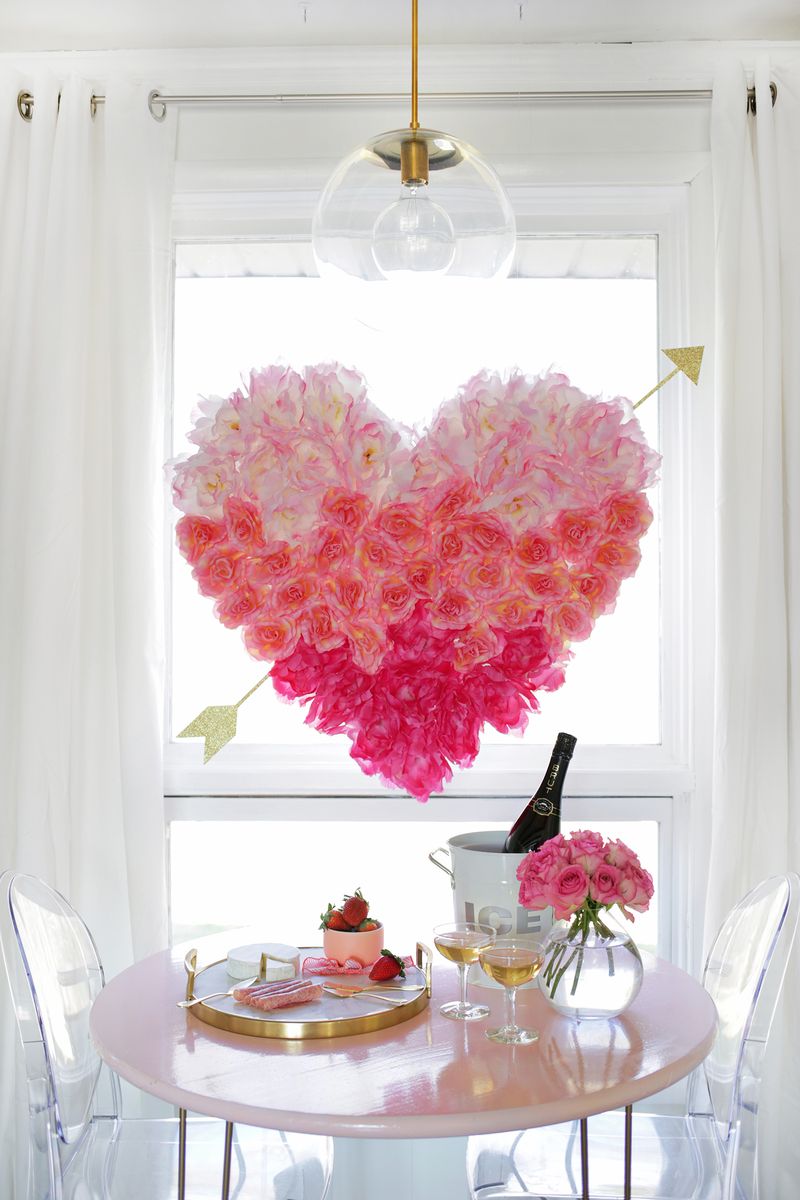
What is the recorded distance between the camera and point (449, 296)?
145 cm

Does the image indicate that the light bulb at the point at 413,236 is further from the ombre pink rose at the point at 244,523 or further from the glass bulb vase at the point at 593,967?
the glass bulb vase at the point at 593,967

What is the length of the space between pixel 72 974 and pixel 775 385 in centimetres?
180

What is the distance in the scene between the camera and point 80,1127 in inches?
66.8

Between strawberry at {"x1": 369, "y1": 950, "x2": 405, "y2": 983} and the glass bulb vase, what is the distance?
0.26m

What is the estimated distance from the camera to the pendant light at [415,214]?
1.38 m

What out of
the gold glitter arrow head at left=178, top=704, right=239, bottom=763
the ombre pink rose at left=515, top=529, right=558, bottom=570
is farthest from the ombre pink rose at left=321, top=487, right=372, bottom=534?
the gold glitter arrow head at left=178, top=704, right=239, bottom=763

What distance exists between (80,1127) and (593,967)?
2.89ft

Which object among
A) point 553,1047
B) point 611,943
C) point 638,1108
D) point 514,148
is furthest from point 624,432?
point 638,1108

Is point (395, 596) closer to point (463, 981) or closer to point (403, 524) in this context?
point (403, 524)

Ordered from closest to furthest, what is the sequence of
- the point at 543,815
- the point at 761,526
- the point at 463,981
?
the point at 463,981 < the point at 543,815 < the point at 761,526

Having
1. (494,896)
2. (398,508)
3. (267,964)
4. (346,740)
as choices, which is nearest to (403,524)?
(398,508)

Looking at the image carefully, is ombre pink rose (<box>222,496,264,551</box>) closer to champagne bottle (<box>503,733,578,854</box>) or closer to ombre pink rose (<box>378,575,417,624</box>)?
ombre pink rose (<box>378,575,417,624</box>)

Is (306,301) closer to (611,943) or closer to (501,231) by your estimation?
(501,231)

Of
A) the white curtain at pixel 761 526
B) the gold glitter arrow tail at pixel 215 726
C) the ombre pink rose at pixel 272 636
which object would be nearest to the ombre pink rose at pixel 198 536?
the ombre pink rose at pixel 272 636
